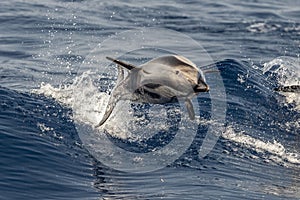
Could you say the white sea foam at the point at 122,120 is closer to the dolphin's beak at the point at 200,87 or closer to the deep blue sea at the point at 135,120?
the deep blue sea at the point at 135,120

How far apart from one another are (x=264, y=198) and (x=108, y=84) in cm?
567

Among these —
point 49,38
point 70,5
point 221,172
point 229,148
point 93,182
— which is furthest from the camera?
point 70,5

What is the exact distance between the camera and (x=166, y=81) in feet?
35.7

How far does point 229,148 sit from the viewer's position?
1361 cm

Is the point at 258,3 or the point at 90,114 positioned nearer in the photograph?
the point at 90,114

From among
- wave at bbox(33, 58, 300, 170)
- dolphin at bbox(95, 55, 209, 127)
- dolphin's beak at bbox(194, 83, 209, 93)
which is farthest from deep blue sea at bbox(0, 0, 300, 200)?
dolphin's beak at bbox(194, 83, 209, 93)

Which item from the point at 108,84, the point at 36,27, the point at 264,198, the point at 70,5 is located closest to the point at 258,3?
the point at 70,5

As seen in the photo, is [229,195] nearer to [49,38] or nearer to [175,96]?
[175,96]

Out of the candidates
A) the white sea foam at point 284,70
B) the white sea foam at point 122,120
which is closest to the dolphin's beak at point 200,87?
the white sea foam at point 122,120

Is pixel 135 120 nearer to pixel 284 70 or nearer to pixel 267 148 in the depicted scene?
pixel 267 148

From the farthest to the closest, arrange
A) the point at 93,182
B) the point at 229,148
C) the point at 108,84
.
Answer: the point at 108,84 < the point at 229,148 < the point at 93,182

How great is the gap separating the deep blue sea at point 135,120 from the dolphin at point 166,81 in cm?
122

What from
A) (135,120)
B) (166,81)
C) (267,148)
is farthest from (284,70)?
(166,81)

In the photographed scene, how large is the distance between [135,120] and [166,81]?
347 cm
